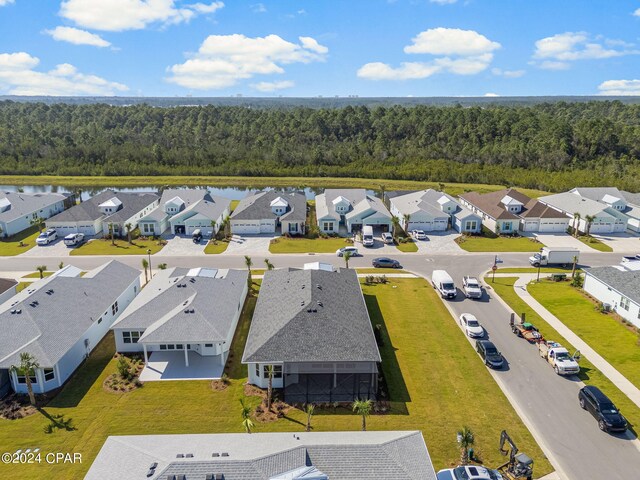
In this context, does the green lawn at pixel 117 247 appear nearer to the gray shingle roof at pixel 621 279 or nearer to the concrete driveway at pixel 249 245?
the concrete driveway at pixel 249 245

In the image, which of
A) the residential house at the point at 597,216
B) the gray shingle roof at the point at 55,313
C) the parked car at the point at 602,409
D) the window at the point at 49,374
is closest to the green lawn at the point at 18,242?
the gray shingle roof at the point at 55,313

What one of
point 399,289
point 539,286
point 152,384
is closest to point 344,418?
point 152,384

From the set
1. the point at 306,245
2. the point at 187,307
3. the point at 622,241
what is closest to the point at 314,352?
the point at 187,307

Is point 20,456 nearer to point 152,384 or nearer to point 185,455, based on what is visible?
point 152,384

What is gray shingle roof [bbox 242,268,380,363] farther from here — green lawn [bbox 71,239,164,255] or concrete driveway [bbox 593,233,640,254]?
concrete driveway [bbox 593,233,640,254]

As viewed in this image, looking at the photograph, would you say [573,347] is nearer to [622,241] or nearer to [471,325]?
[471,325]

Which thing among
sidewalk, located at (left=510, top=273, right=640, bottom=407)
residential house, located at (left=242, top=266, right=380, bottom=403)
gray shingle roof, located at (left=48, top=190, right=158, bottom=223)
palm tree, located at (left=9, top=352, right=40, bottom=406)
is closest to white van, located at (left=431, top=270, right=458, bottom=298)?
sidewalk, located at (left=510, top=273, right=640, bottom=407)
